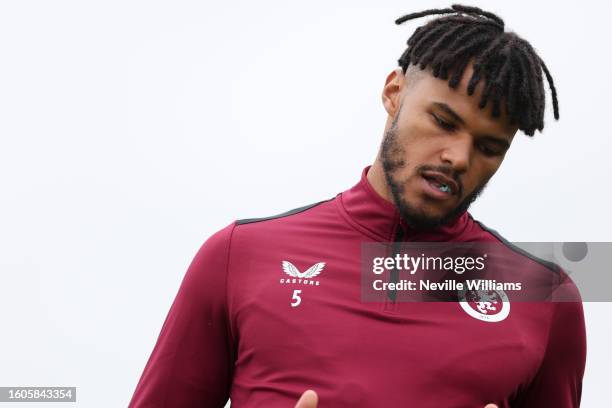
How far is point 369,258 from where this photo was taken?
379 centimetres

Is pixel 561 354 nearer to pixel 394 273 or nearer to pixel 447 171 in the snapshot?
pixel 394 273

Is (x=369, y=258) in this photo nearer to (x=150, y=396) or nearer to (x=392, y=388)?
(x=392, y=388)

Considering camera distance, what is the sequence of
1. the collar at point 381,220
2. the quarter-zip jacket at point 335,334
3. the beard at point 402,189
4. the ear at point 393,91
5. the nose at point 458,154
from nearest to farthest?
the quarter-zip jacket at point 335,334 < the nose at point 458,154 < the beard at point 402,189 < the collar at point 381,220 < the ear at point 393,91

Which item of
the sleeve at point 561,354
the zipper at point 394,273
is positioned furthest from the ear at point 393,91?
the sleeve at point 561,354

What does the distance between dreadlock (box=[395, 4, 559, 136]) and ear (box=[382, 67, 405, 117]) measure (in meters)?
0.06

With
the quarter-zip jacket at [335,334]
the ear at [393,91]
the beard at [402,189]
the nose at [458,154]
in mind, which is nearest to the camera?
the quarter-zip jacket at [335,334]

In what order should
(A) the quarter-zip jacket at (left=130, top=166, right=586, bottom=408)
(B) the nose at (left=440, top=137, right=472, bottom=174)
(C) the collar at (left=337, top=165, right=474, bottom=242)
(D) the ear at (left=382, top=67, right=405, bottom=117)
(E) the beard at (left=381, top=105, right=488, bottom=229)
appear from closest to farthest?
1. (A) the quarter-zip jacket at (left=130, top=166, right=586, bottom=408)
2. (B) the nose at (left=440, top=137, right=472, bottom=174)
3. (E) the beard at (left=381, top=105, right=488, bottom=229)
4. (C) the collar at (left=337, top=165, right=474, bottom=242)
5. (D) the ear at (left=382, top=67, right=405, bottom=117)

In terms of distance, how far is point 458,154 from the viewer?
3611 mm

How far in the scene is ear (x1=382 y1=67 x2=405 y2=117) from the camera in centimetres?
401

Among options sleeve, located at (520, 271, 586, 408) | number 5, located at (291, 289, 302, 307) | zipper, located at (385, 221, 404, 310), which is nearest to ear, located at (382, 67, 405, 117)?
zipper, located at (385, 221, 404, 310)

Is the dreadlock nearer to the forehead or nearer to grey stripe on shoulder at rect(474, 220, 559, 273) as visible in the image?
the forehead

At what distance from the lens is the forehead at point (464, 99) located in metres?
3.66

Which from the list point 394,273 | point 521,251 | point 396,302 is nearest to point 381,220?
point 394,273

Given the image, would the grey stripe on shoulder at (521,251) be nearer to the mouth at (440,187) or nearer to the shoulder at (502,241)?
the shoulder at (502,241)
